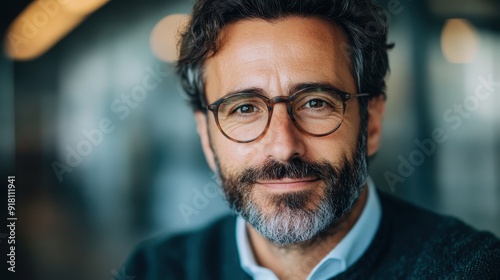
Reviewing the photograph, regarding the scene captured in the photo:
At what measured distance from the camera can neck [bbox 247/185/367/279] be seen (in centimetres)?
144

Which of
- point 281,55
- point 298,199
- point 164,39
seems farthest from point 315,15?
point 164,39

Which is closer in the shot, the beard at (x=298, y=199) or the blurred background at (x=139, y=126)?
the beard at (x=298, y=199)

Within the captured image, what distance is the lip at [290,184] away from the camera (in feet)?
4.27

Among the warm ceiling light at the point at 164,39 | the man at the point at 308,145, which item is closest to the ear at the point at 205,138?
the man at the point at 308,145

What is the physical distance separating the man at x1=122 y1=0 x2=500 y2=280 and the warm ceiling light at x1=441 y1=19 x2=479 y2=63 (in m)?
1.11

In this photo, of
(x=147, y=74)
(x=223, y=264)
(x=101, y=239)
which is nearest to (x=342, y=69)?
(x=223, y=264)

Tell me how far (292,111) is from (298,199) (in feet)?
0.76

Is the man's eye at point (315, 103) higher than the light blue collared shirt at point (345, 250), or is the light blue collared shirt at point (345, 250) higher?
the man's eye at point (315, 103)

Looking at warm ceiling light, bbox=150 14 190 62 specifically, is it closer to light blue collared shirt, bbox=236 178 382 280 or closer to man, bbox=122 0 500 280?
man, bbox=122 0 500 280

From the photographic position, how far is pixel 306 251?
4.73 ft

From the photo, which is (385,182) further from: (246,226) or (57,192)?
(57,192)

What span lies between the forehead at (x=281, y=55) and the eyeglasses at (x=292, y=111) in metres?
0.03

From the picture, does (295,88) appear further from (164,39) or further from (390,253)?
(164,39)

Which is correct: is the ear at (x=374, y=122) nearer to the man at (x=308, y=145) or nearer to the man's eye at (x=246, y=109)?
the man at (x=308, y=145)
